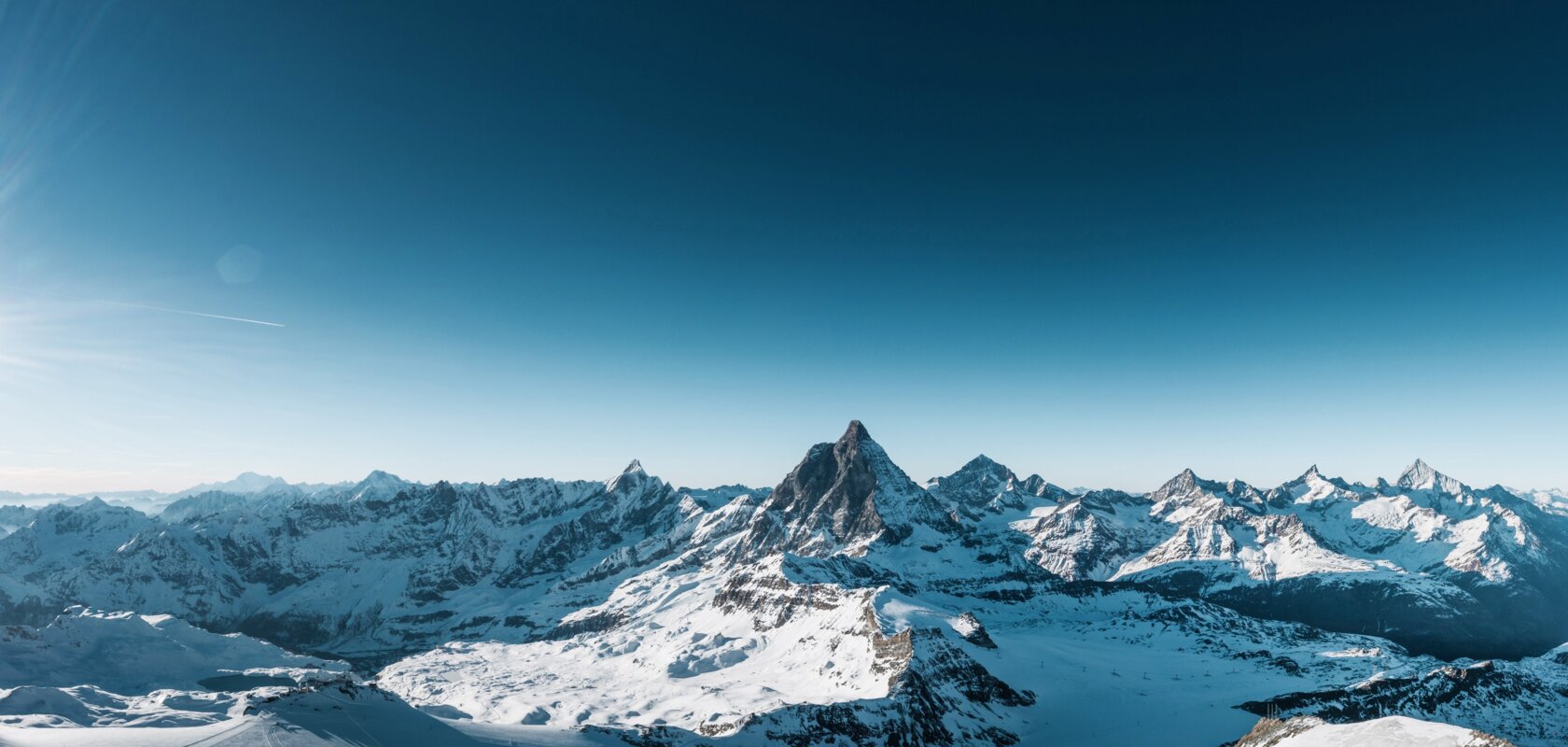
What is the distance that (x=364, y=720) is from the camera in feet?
250

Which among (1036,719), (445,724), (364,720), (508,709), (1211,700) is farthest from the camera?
(508,709)

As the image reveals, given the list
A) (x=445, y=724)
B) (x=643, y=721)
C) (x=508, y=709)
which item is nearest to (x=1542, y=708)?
(x=643, y=721)

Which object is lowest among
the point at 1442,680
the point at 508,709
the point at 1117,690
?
the point at 508,709

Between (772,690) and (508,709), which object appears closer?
(772,690)

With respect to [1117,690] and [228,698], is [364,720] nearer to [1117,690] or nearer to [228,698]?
[228,698]

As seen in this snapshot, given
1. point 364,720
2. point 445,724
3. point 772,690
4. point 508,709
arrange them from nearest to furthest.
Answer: point 364,720 → point 445,724 → point 772,690 → point 508,709

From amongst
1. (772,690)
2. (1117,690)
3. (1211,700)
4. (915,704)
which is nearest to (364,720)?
(915,704)

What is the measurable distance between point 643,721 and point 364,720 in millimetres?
101475

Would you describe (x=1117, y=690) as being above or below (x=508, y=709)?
above

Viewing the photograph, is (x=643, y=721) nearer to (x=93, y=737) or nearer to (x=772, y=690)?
(x=772, y=690)

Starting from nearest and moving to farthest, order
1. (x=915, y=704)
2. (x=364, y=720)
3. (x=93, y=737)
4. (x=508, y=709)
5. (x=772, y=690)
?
(x=93, y=737) < (x=364, y=720) < (x=915, y=704) < (x=772, y=690) < (x=508, y=709)

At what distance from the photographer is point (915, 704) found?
13225 centimetres

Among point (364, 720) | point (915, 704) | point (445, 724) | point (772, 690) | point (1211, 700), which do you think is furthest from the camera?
point (1211, 700)

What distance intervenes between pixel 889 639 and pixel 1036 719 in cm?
3827
